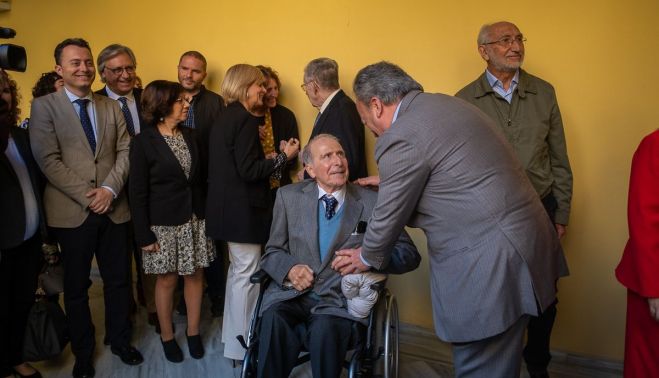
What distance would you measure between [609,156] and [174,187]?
91.1 inches

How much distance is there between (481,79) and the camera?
2.80 metres

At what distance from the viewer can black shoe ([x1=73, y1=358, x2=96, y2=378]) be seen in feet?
9.75

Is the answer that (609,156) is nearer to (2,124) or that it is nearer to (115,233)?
(115,233)

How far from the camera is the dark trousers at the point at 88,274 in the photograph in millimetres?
2926

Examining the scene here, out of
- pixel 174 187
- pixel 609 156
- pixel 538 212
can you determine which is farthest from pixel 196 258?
pixel 609 156

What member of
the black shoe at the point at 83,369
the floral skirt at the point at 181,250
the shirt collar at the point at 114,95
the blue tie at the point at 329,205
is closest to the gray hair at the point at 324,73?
the blue tie at the point at 329,205

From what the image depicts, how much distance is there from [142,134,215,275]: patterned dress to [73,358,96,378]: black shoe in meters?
0.60

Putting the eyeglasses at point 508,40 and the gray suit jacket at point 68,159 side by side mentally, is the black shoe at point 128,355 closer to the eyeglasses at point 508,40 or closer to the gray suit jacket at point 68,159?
the gray suit jacket at point 68,159

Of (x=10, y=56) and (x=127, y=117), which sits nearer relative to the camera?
(x=10, y=56)

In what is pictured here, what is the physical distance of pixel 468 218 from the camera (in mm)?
Result: 1732

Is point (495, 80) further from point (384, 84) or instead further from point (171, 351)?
point (171, 351)

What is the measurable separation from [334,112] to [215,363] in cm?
158

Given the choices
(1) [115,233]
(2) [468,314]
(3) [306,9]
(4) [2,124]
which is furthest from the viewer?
(3) [306,9]

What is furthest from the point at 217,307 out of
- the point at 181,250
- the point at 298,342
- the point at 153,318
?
the point at 298,342
